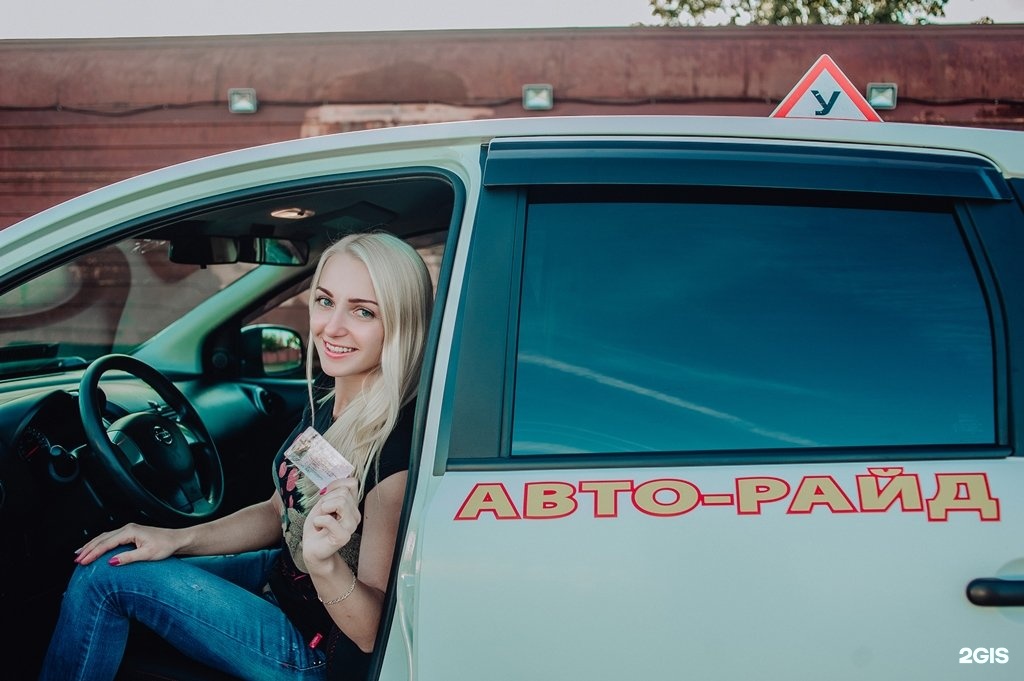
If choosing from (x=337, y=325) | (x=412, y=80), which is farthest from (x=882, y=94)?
(x=337, y=325)

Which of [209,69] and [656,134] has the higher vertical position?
[209,69]

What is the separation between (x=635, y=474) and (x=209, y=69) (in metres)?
7.65

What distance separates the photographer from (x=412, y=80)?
7.54 meters

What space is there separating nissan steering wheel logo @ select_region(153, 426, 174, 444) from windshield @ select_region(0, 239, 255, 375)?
18.5 inches

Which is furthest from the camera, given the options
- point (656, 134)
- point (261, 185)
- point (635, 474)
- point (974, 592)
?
point (261, 185)

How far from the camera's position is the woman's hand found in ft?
5.40

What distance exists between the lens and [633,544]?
4.02ft

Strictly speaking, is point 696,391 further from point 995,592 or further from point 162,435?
point 162,435

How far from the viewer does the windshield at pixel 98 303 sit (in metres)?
2.49

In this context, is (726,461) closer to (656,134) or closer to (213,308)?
(656,134)

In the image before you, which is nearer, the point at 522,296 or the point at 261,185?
the point at 522,296

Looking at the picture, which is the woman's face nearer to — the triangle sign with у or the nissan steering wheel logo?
the nissan steering wheel logo

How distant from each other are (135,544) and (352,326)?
2.06ft

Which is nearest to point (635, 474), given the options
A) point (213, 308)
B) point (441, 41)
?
point (213, 308)
